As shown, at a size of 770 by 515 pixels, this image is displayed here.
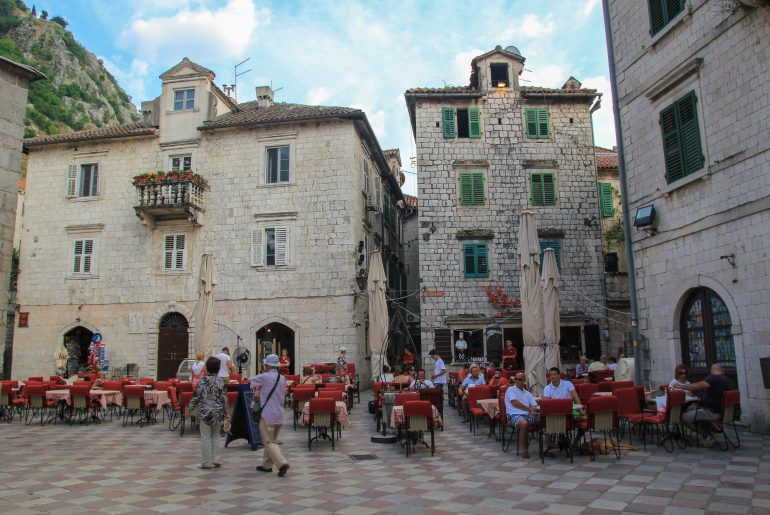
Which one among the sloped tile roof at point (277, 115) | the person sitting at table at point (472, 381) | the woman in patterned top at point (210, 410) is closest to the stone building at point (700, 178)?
the person sitting at table at point (472, 381)

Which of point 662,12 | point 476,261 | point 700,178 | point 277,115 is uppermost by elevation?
point 277,115

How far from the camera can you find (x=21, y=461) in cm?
870

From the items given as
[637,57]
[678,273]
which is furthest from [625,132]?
[678,273]

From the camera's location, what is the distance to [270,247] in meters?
22.3

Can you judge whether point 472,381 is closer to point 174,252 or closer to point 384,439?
point 384,439

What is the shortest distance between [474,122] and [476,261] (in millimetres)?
6021

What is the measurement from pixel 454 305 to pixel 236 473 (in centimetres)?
1512

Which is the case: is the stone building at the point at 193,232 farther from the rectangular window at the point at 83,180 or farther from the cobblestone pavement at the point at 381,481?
the cobblestone pavement at the point at 381,481

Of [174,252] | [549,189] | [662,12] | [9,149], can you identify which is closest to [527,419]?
[9,149]

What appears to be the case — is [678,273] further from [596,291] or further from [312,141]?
[312,141]

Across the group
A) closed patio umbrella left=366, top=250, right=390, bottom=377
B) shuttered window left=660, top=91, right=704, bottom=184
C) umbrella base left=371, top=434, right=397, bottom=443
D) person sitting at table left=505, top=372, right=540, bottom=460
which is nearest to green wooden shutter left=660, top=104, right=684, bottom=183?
shuttered window left=660, top=91, right=704, bottom=184

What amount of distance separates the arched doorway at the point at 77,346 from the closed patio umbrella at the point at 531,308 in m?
19.0

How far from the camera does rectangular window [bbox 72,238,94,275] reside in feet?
77.0

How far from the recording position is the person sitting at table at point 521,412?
8.85m
